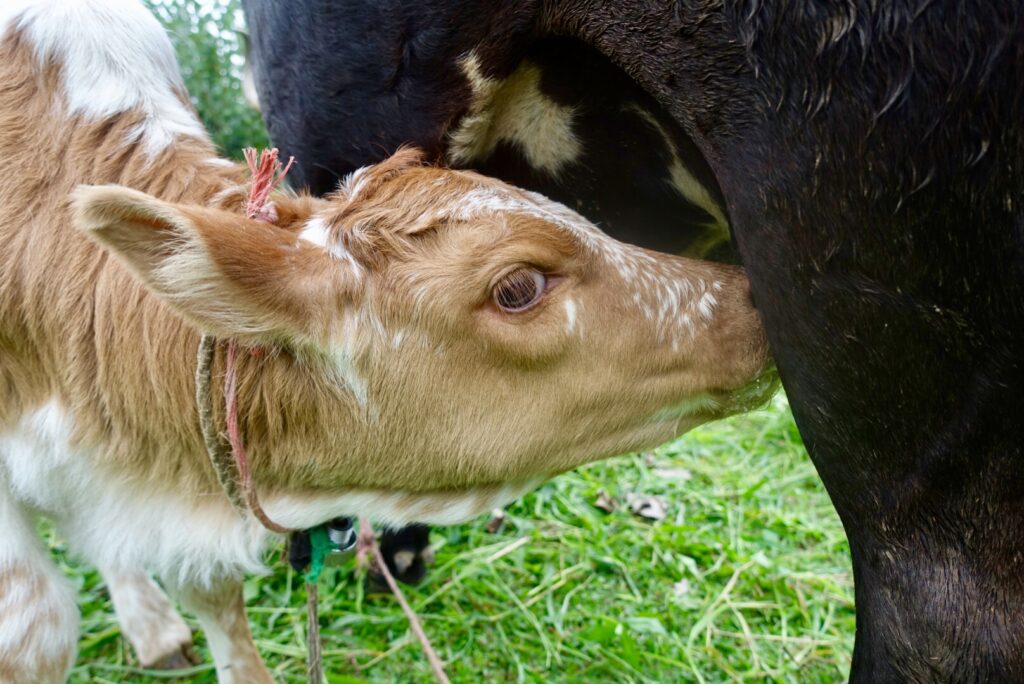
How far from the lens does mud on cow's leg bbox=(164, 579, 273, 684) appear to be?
2.68 metres

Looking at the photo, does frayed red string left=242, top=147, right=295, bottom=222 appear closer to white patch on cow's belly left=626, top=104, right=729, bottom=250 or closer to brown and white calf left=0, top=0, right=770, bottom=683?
brown and white calf left=0, top=0, right=770, bottom=683

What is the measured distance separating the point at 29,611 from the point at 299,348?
94cm

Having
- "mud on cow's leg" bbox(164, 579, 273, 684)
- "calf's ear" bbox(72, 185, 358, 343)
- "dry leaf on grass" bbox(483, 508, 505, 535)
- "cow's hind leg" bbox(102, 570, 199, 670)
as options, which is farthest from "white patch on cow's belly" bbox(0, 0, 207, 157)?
"dry leaf on grass" bbox(483, 508, 505, 535)

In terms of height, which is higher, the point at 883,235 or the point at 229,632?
the point at 883,235

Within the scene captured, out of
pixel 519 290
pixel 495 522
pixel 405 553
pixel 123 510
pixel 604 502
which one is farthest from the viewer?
pixel 604 502

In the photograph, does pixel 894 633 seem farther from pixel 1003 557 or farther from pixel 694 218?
pixel 694 218

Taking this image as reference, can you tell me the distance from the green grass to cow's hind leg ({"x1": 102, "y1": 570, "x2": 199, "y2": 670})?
7 cm

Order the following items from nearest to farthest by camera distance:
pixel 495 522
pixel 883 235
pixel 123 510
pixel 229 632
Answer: pixel 883 235, pixel 123 510, pixel 229 632, pixel 495 522

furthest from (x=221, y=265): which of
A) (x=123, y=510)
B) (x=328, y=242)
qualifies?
(x=123, y=510)

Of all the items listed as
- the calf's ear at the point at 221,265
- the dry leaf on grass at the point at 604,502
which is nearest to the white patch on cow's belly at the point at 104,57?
the calf's ear at the point at 221,265

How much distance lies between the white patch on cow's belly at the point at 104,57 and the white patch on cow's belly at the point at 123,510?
0.73m

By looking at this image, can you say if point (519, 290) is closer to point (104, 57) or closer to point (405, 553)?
point (104, 57)

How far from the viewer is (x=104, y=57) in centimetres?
236

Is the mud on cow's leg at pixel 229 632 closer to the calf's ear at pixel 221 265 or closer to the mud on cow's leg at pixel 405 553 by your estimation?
the mud on cow's leg at pixel 405 553
